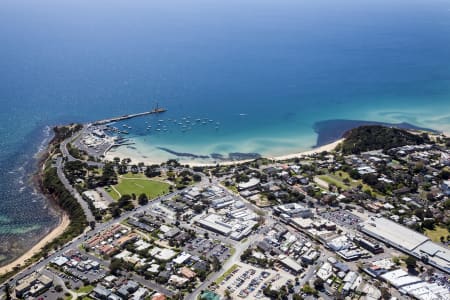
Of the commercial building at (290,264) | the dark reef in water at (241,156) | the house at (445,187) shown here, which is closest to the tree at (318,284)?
the commercial building at (290,264)

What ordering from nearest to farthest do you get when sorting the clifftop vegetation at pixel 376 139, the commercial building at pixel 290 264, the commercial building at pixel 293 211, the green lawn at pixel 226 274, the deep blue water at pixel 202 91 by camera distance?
the green lawn at pixel 226 274 → the commercial building at pixel 290 264 → the commercial building at pixel 293 211 → the clifftop vegetation at pixel 376 139 → the deep blue water at pixel 202 91

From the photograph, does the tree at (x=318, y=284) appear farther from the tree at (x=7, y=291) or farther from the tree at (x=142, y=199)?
the tree at (x=7, y=291)

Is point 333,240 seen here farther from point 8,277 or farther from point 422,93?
point 422,93

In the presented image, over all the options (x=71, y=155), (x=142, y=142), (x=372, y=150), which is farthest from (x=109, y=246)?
(x=372, y=150)

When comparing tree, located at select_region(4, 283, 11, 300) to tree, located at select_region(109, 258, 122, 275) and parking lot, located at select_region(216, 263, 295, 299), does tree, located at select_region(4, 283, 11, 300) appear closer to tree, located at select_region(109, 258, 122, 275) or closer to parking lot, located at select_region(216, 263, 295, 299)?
tree, located at select_region(109, 258, 122, 275)

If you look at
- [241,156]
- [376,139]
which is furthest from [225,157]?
[376,139]

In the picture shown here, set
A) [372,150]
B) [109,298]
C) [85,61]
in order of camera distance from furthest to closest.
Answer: [85,61], [372,150], [109,298]

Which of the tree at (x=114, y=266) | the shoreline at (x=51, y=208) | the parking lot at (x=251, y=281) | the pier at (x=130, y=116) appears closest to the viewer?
the parking lot at (x=251, y=281)
